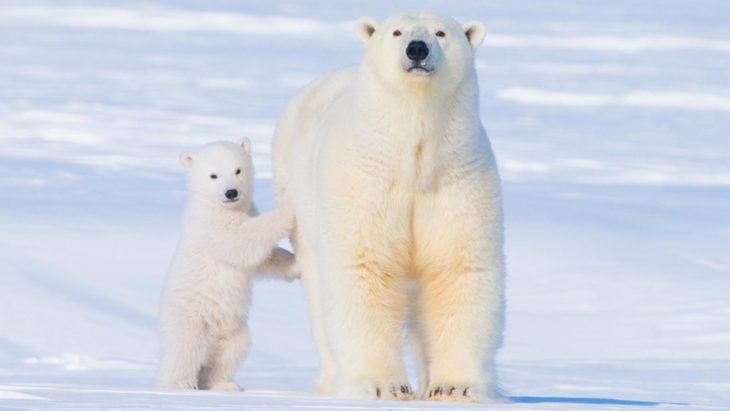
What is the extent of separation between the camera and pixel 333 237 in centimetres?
589

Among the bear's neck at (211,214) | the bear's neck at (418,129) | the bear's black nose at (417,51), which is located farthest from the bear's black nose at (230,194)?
the bear's black nose at (417,51)

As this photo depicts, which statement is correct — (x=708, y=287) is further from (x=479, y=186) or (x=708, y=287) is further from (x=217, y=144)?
(x=479, y=186)

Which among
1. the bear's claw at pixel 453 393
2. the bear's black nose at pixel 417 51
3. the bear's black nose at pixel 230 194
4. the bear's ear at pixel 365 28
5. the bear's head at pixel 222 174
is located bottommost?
the bear's claw at pixel 453 393

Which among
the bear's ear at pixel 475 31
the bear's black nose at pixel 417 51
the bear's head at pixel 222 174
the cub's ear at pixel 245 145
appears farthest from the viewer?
the cub's ear at pixel 245 145

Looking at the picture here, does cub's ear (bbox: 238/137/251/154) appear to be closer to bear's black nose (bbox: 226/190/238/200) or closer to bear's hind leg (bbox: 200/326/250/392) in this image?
bear's black nose (bbox: 226/190/238/200)

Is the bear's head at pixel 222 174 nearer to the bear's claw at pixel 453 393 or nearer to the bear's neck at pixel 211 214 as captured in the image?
the bear's neck at pixel 211 214

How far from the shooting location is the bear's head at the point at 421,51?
5652 mm

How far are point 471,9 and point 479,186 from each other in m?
19.8

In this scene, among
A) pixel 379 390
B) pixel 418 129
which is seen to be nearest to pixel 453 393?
pixel 379 390

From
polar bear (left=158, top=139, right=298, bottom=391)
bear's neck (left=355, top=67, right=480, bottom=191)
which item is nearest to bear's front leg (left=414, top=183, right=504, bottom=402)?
bear's neck (left=355, top=67, right=480, bottom=191)

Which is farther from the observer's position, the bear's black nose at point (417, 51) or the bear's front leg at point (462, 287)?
the bear's front leg at point (462, 287)

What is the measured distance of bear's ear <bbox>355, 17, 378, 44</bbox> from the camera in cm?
599

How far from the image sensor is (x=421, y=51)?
5.64m

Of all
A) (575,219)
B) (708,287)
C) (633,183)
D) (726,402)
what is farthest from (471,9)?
(726,402)
